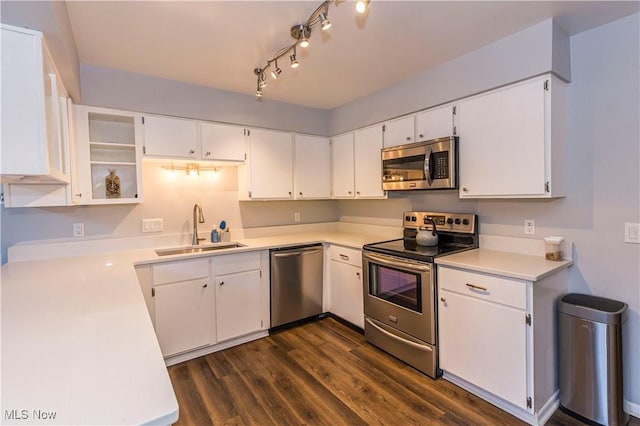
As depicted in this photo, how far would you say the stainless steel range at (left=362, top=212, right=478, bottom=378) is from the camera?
233 centimetres

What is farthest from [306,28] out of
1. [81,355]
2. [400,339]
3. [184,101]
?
[400,339]

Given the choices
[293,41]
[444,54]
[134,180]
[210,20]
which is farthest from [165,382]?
[444,54]

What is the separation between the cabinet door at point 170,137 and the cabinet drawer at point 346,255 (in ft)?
5.38

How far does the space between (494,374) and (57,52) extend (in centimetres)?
306

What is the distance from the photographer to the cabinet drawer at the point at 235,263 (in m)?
2.78

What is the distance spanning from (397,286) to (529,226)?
1074mm

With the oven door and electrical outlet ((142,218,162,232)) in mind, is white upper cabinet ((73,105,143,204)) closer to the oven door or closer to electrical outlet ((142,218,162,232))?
electrical outlet ((142,218,162,232))

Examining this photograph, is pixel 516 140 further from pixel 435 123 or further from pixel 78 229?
pixel 78 229

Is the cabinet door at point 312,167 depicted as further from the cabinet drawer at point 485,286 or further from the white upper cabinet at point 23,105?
the white upper cabinet at point 23,105

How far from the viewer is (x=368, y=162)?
332cm

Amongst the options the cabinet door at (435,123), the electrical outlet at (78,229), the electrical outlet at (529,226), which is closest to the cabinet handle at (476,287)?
the electrical outlet at (529,226)

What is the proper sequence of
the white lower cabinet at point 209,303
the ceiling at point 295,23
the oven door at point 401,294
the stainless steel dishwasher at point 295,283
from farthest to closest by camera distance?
1. the stainless steel dishwasher at point 295,283
2. the white lower cabinet at point 209,303
3. the oven door at point 401,294
4. the ceiling at point 295,23

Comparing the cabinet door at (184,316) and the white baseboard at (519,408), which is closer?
the white baseboard at (519,408)

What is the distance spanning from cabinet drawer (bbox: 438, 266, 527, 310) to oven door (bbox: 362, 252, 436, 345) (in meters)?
0.11
